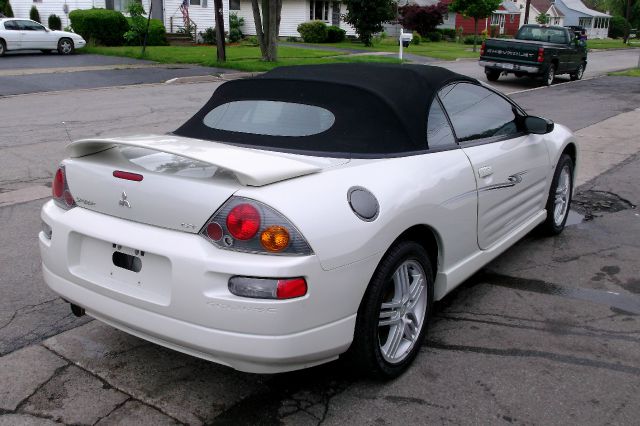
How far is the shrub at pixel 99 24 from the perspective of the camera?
3156 cm

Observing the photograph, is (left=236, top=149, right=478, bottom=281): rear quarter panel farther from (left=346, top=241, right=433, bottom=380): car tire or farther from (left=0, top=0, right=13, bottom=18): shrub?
(left=0, top=0, right=13, bottom=18): shrub

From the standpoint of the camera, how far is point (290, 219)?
9.10ft

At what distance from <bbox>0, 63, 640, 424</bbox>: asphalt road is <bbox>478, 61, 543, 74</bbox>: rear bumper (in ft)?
49.8

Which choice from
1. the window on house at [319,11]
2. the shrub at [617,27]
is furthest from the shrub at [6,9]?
the shrub at [617,27]

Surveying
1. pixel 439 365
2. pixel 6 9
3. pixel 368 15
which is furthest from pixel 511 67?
pixel 6 9

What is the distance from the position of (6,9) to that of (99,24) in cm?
787

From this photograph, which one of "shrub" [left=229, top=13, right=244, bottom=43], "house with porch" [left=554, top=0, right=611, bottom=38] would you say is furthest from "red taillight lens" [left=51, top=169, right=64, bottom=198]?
"house with porch" [left=554, top=0, right=611, bottom=38]

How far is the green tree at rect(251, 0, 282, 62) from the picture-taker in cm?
2398

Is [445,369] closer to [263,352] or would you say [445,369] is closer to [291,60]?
[263,352]

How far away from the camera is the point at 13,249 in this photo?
5.29 m

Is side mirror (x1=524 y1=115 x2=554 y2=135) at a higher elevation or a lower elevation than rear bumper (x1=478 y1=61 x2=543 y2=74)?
higher

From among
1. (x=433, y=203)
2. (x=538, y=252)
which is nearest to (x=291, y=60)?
(x=538, y=252)

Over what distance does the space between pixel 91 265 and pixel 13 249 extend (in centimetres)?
251

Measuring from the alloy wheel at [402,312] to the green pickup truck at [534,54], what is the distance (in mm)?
17894
